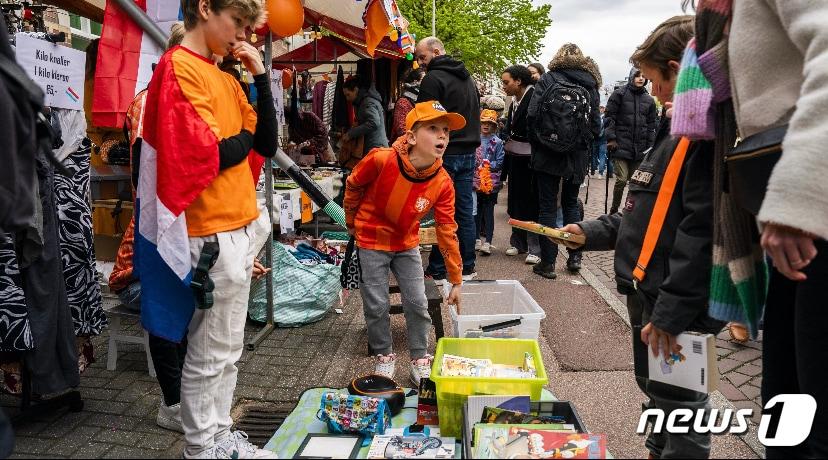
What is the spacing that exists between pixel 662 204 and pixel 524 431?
0.93 meters

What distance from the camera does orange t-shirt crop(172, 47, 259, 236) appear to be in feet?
7.84

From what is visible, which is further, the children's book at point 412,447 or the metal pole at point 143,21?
the metal pole at point 143,21

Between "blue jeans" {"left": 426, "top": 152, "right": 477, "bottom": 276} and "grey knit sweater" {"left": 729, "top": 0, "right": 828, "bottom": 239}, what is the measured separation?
4.34m

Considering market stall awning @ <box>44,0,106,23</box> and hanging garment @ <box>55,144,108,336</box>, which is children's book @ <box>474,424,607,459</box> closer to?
hanging garment @ <box>55,144,108,336</box>

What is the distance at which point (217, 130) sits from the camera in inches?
96.0

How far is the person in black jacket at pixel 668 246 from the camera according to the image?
1.90 m

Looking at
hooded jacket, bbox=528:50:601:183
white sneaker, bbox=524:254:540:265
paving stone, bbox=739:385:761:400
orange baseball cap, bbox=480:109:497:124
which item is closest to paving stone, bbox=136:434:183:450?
paving stone, bbox=739:385:761:400

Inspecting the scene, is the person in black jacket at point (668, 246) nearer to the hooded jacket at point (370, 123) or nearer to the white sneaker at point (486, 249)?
the white sneaker at point (486, 249)

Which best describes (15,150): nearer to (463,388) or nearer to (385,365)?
(463,388)

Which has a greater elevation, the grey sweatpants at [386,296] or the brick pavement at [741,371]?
the grey sweatpants at [386,296]

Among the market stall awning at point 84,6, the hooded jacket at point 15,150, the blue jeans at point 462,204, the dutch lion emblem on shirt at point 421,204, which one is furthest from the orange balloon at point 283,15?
the hooded jacket at point 15,150

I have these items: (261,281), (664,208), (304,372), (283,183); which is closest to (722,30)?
(664,208)

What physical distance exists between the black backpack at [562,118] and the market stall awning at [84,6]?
13.0 feet

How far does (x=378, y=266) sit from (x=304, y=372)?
0.88m
